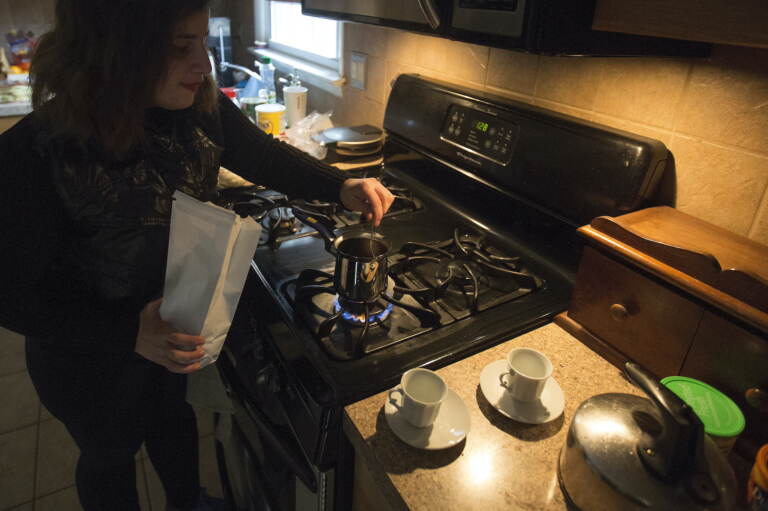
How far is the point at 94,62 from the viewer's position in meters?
0.74

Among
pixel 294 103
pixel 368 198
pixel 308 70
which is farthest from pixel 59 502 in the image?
pixel 308 70

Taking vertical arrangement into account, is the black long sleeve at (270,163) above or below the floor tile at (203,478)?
above

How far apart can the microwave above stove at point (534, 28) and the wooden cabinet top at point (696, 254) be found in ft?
0.89

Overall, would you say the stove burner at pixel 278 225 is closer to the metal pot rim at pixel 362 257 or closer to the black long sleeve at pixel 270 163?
the black long sleeve at pixel 270 163

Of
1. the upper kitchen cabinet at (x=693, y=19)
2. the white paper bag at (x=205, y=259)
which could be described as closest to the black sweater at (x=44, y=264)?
the white paper bag at (x=205, y=259)

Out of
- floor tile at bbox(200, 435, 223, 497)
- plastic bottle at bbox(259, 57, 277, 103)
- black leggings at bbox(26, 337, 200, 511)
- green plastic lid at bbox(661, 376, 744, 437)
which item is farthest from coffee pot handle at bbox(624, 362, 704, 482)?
plastic bottle at bbox(259, 57, 277, 103)

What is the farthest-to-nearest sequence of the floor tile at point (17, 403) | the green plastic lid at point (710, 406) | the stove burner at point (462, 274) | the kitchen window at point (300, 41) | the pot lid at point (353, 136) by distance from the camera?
the kitchen window at point (300, 41) → the floor tile at point (17, 403) → the pot lid at point (353, 136) → the stove burner at point (462, 274) → the green plastic lid at point (710, 406)

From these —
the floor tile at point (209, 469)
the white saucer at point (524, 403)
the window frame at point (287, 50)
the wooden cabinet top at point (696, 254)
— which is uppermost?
the window frame at point (287, 50)

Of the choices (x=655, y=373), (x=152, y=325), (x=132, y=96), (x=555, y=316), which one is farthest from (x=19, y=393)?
(x=655, y=373)

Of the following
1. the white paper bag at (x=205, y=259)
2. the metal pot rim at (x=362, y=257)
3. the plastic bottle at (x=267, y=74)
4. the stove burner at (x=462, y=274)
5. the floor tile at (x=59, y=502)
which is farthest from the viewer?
the plastic bottle at (x=267, y=74)

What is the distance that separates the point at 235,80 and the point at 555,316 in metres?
2.20

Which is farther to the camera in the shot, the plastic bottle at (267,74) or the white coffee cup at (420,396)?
the plastic bottle at (267,74)

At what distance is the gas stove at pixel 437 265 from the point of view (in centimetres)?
78

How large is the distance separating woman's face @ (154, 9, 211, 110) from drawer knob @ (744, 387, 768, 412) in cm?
95
